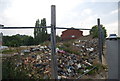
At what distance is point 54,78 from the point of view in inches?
167

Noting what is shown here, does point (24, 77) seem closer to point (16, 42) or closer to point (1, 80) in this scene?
point (1, 80)

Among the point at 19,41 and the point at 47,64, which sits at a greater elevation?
the point at 19,41

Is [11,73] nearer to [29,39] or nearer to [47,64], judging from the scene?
[29,39]

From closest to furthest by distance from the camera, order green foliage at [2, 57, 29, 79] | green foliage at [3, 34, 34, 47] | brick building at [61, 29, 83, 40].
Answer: green foliage at [2, 57, 29, 79], green foliage at [3, 34, 34, 47], brick building at [61, 29, 83, 40]

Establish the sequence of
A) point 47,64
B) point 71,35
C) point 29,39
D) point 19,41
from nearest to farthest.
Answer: point 19,41, point 29,39, point 47,64, point 71,35

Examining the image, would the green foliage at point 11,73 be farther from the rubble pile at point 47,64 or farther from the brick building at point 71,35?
the brick building at point 71,35

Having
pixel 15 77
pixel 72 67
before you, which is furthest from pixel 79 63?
pixel 15 77

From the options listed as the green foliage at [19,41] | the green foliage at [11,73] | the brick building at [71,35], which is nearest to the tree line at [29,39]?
the green foliage at [19,41]

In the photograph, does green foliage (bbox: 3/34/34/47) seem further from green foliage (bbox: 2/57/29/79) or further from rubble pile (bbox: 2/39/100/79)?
green foliage (bbox: 2/57/29/79)

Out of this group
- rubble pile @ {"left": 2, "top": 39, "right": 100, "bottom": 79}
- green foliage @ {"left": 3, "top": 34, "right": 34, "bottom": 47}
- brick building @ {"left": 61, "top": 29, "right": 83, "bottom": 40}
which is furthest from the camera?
brick building @ {"left": 61, "top": 29, "right": 83, "bottom": 40}

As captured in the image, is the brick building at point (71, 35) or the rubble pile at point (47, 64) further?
the brick building at point (71, 35)

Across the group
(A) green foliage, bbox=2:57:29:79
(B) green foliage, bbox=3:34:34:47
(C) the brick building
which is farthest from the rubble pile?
(C) the brick building

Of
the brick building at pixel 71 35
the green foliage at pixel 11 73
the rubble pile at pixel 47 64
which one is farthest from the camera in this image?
the brick building at pixel 71 35

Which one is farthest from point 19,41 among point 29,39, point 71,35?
point 71,35
